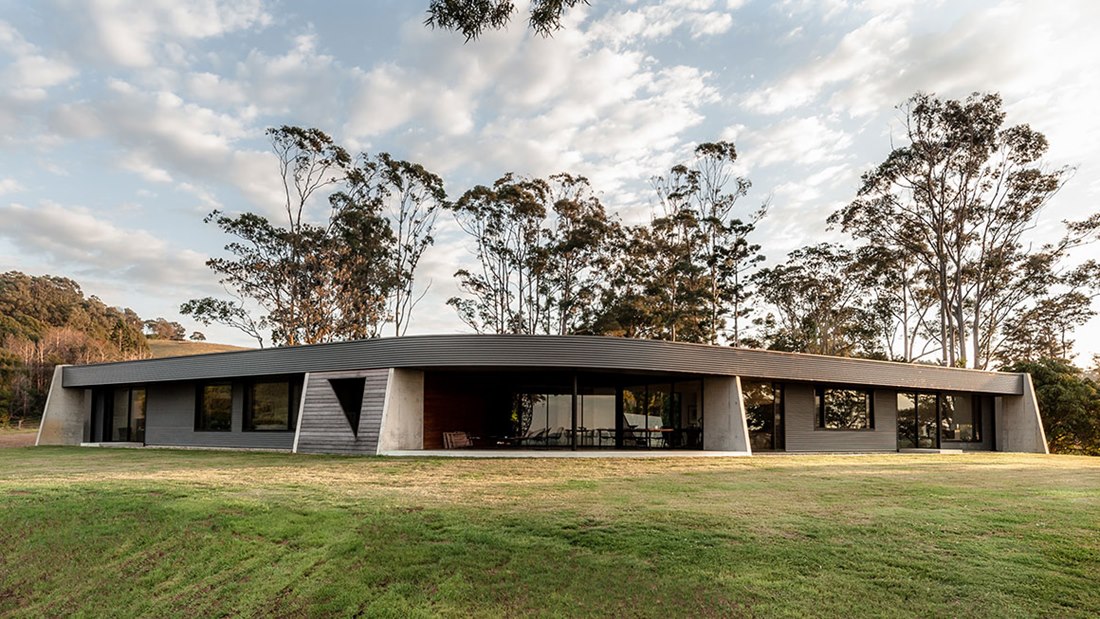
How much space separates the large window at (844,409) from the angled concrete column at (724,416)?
2.76m

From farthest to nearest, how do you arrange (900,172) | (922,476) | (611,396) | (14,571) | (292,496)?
(900,172) < (611,396) < (922,476) < (292,496) < (14,571)

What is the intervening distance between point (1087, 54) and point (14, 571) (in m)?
20.4

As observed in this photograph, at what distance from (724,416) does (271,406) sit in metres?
11.6

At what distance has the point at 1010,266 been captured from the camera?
30.6 metres

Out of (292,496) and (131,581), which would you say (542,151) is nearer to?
(292,496)

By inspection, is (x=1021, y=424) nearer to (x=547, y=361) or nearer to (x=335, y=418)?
(x=547, y=361)

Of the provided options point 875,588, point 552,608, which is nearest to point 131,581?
point 552,608

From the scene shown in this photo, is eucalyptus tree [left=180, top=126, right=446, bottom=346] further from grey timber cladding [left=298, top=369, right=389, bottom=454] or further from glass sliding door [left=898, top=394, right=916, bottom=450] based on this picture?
glass sliding door [left=898, top=394, right=916, bottom=450]

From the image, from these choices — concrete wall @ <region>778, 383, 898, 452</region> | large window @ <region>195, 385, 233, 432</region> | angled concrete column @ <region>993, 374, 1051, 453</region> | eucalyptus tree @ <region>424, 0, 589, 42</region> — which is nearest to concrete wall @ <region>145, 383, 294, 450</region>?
large window @ <region>195, 385, 233, 432</region>

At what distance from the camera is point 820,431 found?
749 inches

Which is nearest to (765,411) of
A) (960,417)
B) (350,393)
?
(960,417)

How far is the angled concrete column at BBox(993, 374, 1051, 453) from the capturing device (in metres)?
21.4

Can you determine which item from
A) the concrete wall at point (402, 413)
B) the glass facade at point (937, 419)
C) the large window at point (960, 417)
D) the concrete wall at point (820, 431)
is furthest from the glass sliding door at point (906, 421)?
the concrete wall at point (402, 413)

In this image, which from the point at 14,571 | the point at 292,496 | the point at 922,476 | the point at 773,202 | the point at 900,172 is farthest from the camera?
the point at 773,202
